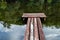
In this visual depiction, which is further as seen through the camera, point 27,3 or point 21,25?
point 27,3

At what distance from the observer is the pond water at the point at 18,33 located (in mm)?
3041

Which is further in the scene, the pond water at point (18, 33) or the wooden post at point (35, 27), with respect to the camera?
the pond water at point (18, 33)

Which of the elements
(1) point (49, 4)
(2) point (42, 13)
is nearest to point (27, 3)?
(1) point (49, 4)

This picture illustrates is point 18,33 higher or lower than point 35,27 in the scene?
lower

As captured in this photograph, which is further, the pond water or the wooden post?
the pond water

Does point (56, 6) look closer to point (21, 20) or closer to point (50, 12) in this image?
point (50, 12)

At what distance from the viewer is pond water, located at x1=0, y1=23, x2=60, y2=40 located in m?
3.04

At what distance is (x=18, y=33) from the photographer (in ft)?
10.4

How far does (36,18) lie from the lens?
11.4 ft

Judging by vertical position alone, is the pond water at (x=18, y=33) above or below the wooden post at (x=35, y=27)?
below

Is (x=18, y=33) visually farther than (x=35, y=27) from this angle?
Yes

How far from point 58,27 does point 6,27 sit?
2.73ft

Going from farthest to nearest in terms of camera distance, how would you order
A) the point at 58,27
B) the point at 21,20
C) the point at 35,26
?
the point at 21,20
the point at 58,27
the point at 35,26

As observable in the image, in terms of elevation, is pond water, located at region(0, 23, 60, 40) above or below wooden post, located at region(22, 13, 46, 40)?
below
